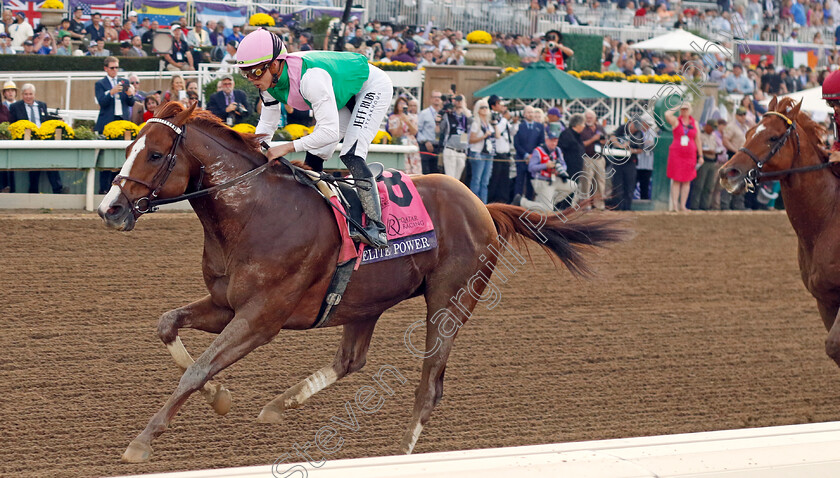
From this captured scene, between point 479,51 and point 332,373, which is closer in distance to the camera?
point 332,373

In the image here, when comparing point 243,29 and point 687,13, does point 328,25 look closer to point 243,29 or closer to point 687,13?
point 243,29

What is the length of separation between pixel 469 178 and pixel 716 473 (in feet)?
31.3

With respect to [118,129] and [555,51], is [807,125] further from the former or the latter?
[555,51]

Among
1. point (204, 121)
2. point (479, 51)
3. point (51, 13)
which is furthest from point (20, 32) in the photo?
point (204, 121)

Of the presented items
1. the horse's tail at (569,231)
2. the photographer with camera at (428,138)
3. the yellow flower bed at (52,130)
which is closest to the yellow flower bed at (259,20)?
the photographer with camera at (428,138)

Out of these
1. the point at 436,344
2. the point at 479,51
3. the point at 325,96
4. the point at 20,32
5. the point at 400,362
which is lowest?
the point at 400,362

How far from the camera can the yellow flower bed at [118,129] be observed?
9789 mm

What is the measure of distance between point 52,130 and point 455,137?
4522 mm

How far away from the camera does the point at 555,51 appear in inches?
632

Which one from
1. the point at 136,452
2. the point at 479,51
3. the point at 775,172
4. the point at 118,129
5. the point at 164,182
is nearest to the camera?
the point at 136,452

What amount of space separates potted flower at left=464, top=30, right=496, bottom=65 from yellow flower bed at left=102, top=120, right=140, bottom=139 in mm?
7001

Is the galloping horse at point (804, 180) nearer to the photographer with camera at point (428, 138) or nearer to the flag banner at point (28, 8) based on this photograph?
the photographer with camera at point (428, 138)

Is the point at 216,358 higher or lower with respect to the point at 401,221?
lower

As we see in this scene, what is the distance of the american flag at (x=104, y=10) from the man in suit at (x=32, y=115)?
4.87 metres
